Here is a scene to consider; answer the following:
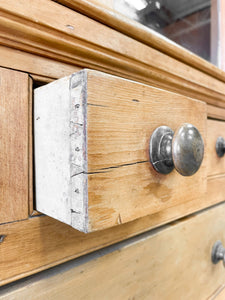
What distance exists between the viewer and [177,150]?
0.74ft

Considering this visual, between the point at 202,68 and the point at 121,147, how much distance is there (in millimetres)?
302

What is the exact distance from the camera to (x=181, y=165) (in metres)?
0.23

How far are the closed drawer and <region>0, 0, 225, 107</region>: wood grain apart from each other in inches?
2.0

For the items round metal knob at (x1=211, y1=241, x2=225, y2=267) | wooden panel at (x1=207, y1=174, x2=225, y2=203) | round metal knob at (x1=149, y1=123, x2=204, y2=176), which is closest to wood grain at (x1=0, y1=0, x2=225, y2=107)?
round metal knob at (x1=149, y1=123, x2=204, y2=176)

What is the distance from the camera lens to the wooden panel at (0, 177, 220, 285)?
23cm

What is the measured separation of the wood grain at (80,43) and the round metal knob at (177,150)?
0.11m

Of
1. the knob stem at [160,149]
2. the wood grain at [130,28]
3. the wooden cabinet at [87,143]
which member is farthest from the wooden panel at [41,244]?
the wood grain at [130,28]

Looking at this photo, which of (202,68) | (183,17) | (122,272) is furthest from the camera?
(183,17)

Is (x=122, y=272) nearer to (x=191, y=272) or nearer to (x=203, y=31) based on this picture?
(x=191, y=272)

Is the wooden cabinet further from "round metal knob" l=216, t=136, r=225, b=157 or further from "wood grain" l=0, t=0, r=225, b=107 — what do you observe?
"round metal knob" l=216, t=136, r=225, b=157

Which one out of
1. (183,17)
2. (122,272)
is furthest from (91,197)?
(183,17)

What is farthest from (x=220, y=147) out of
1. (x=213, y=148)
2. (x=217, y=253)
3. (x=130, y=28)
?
(x=130, y=28)

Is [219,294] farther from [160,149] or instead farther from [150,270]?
[160,149]

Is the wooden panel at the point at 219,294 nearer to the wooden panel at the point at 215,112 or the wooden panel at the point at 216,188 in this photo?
the wooden panel at the point at 216,188
